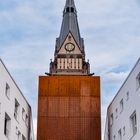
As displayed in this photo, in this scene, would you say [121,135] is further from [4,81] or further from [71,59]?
[71,59]

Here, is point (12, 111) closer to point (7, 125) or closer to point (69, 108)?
point (7, 125)

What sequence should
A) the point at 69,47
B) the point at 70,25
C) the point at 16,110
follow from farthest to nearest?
the point at 70,25, the point at 69,47, the point at 16,110

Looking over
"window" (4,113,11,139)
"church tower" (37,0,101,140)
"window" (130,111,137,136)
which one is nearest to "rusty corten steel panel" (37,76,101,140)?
"church tower" (37,0,101,140)

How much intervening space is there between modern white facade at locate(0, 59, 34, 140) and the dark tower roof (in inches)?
2772

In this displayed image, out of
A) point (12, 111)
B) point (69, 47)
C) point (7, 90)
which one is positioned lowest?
point (12, 111)

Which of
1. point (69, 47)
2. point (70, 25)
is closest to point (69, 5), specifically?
point (70, 25)

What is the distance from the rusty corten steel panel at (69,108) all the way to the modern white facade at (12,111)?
249 centimetres

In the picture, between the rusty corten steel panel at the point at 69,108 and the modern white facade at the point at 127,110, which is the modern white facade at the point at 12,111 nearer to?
the rusty corten steel panel at the point at 69,108

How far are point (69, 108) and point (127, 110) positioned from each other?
982 centimetres

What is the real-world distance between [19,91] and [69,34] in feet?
246

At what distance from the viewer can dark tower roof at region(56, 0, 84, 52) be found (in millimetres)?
107325

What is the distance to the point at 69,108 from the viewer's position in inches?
1524

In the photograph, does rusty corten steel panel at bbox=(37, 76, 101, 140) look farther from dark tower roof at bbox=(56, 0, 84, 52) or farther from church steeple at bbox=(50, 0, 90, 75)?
dark tower roof at bbox=(56, 0, 84, 52)

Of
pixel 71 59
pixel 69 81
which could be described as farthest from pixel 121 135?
pixel 71 59
